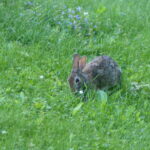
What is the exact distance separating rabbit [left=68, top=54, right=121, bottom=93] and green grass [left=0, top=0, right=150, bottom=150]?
0.59 ft

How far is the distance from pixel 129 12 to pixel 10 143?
519cm

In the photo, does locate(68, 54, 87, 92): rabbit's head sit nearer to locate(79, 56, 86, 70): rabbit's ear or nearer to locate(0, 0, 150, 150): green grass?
locate(79, 56, 86, 70): rabbit's ear

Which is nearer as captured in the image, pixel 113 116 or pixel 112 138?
pixel 112 138

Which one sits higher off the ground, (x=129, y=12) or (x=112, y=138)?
(x=129, y=12)

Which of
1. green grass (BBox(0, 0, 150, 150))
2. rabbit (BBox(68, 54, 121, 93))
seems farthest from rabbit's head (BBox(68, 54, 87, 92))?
green grass (BBox(0, 0, 150, 150))

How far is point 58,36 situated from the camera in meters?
8.27

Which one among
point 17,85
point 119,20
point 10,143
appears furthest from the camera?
point 119,20

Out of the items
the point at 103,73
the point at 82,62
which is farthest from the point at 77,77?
the point at 103,73

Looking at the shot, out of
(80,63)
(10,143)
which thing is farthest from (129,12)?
(10,143)

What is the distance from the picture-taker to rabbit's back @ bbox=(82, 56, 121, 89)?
22.7 feet

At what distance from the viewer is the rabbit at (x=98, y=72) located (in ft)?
22.2

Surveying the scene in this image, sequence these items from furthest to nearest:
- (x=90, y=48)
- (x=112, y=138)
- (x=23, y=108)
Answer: (x=90, y=48)
(x=23, y=108)
(x=112, y=138)

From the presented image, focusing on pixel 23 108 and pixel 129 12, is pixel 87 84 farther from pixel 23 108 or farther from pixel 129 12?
pixel 129 12

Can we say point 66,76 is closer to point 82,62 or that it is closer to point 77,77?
point 82,62
